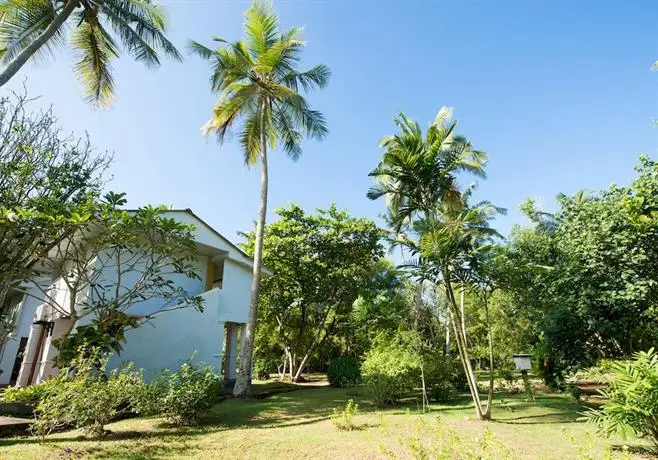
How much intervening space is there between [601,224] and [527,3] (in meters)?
7.12

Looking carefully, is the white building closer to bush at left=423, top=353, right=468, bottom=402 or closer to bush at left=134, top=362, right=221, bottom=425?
bush at left=134, top=362, right=221, bottom=425

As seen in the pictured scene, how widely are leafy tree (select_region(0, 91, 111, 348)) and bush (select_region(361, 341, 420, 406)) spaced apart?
9101 mm

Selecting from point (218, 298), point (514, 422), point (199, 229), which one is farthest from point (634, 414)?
point (199, 229)

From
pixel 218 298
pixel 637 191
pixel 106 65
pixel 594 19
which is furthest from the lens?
pixel 218 298

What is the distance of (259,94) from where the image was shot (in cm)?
1500

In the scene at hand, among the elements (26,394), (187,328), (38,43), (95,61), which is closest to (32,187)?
(38,43)

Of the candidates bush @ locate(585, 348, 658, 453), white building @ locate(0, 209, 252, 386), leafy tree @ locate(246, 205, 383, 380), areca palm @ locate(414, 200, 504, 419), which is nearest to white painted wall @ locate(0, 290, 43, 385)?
white building @ locate(0, 209, 252, 386)

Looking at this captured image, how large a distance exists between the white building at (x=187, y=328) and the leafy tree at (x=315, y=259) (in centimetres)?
324

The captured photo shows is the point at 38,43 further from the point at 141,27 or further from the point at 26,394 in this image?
the point at 26,394

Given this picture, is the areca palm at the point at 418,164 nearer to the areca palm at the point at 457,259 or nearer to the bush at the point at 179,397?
the areca palm at the point at 457,259

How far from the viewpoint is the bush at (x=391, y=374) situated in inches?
453

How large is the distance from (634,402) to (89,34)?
1650 cm

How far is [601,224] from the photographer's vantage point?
11781 millimetres

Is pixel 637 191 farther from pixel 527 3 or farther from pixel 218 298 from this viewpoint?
pixel 218 298
